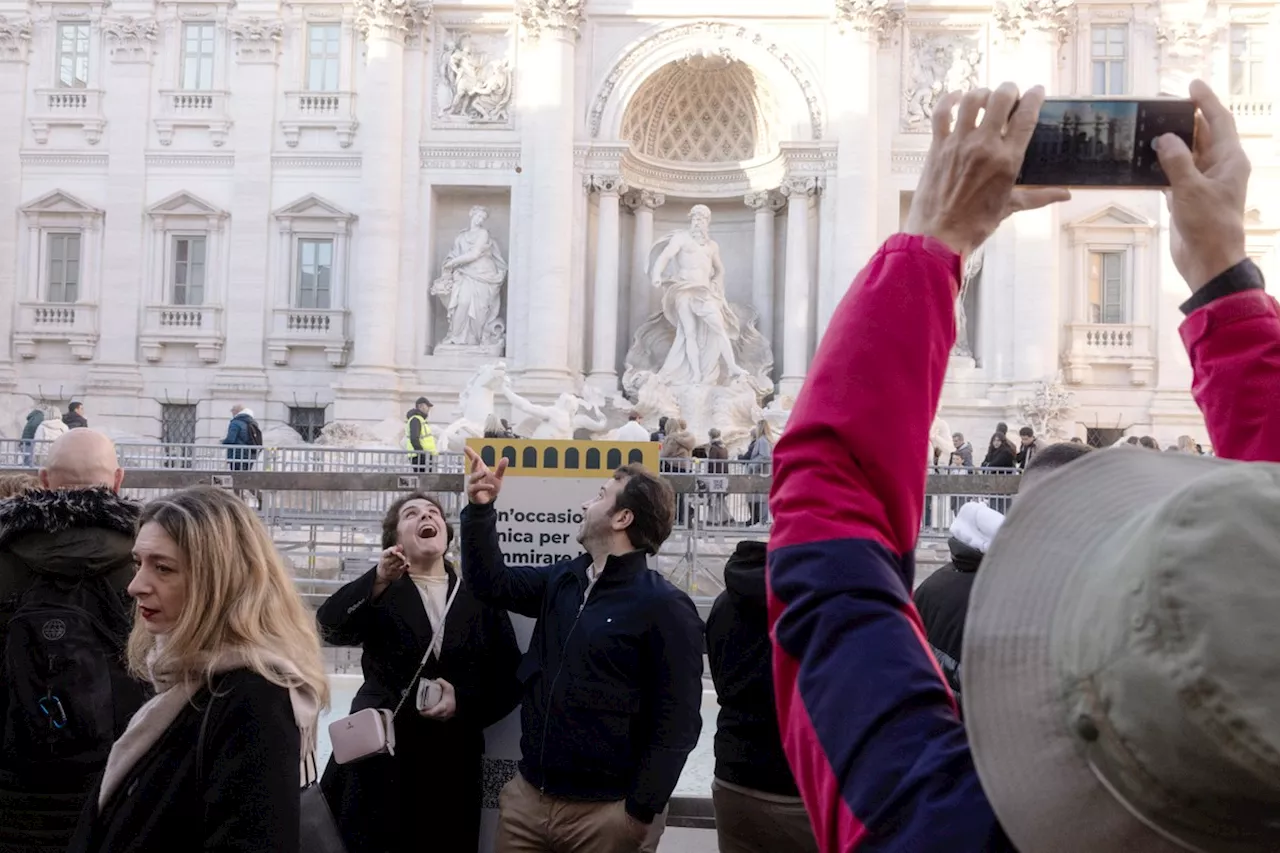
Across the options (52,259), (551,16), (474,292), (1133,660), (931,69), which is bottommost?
(1133,660)

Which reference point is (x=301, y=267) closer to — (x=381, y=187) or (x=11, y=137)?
(x=381, y=187)

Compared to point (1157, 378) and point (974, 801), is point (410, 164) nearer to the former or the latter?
point (1157, 378)

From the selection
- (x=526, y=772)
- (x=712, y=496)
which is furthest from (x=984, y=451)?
(x=526, y=772)

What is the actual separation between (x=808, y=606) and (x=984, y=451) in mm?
22264

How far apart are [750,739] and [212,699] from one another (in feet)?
6.48

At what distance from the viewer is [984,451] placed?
22516 millimetres

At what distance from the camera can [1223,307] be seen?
153 centimetres

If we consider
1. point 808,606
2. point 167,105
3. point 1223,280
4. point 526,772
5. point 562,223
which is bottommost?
point 526,772

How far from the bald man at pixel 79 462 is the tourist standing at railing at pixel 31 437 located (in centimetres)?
1346

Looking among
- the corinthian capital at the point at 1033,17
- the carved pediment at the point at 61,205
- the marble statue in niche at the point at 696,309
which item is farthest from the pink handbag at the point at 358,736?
the carved pediment at the point at 61,205

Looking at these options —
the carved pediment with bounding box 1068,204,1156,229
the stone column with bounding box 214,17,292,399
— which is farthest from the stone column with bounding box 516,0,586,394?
the carved pediment with bounding box 1068,204,1156,229

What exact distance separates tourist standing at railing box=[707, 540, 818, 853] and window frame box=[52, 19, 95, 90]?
24801 millimetres

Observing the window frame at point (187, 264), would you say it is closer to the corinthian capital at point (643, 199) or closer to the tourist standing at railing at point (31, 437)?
the tourist standing at railing at point (31, 437)

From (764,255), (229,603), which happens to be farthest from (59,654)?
(764,255)
